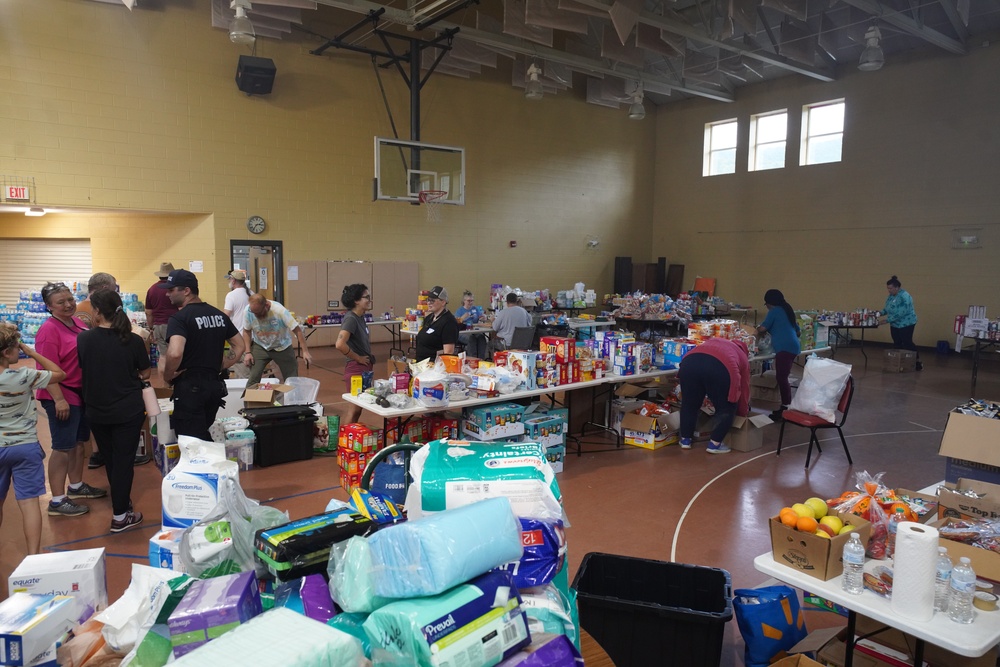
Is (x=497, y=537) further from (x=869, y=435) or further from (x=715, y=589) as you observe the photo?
(x=869, y=435)

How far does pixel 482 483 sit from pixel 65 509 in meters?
3.79

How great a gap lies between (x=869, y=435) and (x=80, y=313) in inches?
298

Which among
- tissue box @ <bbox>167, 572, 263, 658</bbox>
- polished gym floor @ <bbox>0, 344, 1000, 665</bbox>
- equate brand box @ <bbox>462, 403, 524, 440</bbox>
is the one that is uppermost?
tissue box @ <bbox>167, 572, 263, 658</bbox>

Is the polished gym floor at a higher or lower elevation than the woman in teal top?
lower

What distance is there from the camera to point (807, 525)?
2207 mm

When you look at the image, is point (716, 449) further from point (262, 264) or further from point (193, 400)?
point (262, 264)

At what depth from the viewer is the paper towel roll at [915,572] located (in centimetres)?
187

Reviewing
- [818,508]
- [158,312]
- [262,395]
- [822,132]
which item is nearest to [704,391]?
[818,508]

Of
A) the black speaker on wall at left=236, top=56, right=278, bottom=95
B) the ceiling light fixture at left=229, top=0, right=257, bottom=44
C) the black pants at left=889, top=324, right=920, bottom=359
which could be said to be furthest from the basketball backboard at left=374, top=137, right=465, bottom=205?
the black pants at left=889, top=324, right=920, bottom=359

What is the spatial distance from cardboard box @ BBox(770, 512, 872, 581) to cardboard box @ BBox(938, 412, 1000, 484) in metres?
1.26

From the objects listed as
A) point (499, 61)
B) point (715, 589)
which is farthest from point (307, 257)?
point (715, 589)

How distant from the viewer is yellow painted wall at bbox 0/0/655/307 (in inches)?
361

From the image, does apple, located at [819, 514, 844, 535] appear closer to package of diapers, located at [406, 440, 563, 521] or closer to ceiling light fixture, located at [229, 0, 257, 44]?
package of diapers, located at [406, 440, 563, 521]

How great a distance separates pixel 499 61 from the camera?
1401 cm
